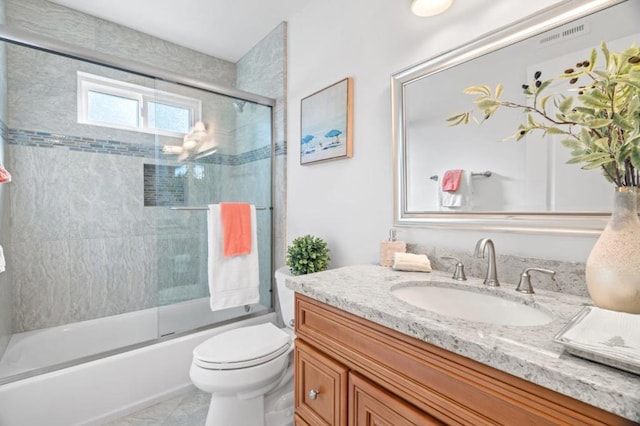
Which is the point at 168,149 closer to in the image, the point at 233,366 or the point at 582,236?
the point at 233,366

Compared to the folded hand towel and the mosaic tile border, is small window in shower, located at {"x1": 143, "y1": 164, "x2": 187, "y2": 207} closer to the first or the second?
the mosaic tile border

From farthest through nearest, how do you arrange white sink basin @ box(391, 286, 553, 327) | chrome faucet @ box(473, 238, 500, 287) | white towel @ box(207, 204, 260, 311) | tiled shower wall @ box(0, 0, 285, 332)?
tiled shower wall @ box(0, 0, 285, 332) → white towel @ box(207, 204, 260, 311) → chrome faucet @ box(473, 238, 500, 287) → white sink basin @ box(391, 286, 553, 327)

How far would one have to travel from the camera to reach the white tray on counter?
44cm

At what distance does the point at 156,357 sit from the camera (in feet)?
5.71

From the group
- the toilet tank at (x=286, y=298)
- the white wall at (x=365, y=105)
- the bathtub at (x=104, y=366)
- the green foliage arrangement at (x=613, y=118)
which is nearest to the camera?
the green foliage arrangement at (x=613, y=118)

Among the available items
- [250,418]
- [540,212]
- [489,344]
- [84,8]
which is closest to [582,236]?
[540,212]

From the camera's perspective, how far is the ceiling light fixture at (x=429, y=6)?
3.90 ft

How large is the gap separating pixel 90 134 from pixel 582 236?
2970 millimetres

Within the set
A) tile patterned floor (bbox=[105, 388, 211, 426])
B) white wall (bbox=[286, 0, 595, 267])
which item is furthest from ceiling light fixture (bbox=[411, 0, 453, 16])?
tile patterned floor (bbox=[105, 388, 211, 426])

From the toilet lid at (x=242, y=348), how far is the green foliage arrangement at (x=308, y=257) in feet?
1.20

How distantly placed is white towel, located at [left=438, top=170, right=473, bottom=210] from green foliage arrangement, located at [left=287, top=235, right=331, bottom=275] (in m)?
0.76

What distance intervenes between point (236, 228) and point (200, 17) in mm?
1629

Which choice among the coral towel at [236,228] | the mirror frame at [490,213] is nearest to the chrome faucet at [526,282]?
the mirror frame at [490,213]

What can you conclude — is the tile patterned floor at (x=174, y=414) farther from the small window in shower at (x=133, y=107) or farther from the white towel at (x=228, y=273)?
the small window in shower at (x=133, y=107)
